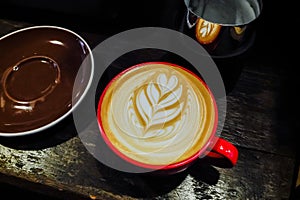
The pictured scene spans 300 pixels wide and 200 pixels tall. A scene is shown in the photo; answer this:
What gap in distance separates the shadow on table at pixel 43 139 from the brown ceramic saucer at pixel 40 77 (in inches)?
1.6

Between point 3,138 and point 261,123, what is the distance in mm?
660

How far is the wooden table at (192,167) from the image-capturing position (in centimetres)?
82

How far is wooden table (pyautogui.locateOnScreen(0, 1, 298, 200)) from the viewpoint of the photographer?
32.3 inches

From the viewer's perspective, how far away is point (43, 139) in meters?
0.89

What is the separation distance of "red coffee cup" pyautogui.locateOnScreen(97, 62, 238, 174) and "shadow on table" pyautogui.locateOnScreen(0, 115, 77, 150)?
0.47ft

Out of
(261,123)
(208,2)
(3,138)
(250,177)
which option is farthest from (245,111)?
(3,138)

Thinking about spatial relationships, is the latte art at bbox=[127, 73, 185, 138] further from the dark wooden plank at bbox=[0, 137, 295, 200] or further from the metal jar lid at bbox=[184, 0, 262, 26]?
the metal jar lid at bbox=[184, 0, 262, 26]

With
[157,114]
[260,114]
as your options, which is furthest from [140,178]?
[260,114]

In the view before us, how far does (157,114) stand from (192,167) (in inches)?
6.0

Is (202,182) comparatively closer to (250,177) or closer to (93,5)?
(250,177)

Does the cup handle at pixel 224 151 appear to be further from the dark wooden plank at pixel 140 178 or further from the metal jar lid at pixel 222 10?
the metal jar lid at pixel 222 10

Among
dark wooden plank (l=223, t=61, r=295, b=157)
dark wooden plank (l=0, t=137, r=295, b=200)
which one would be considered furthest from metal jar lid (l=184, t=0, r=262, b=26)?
dark wooden plank (l=0, t=137, r=295, b=200)

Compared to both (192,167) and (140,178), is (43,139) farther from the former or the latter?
(192,167)

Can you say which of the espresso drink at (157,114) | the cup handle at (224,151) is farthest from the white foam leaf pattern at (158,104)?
the cup handle at (224,151)
